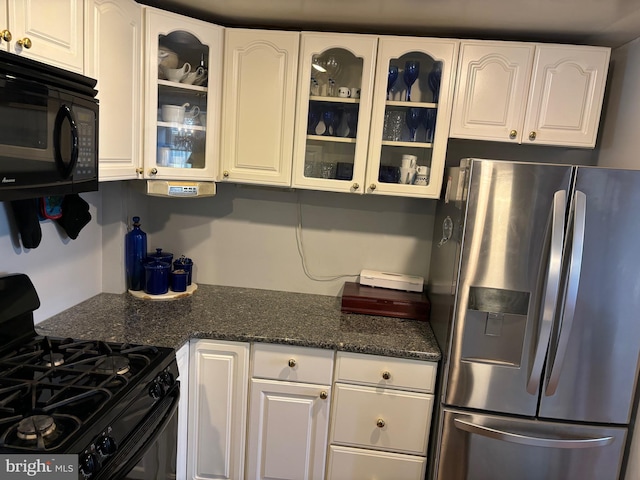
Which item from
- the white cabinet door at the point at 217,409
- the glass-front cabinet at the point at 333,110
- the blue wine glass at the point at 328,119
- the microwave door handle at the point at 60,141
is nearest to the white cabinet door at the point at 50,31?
the microwave door handle at the point at 60,141

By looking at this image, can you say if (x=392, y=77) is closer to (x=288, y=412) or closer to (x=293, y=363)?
(x=293, y=363)

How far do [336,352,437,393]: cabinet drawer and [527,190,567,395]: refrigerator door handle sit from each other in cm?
42

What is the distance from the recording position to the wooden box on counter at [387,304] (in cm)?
223

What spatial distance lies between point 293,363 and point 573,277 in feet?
3.71

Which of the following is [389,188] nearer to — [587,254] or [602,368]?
[587,254]

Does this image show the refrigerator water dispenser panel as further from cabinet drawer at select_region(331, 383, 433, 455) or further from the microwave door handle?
the microwave door handle

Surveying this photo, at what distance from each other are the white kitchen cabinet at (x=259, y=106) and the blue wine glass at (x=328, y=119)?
0.15 metres

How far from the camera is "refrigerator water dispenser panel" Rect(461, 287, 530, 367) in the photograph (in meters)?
1.73

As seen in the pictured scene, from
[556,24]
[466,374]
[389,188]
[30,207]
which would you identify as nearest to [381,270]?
[389,188]

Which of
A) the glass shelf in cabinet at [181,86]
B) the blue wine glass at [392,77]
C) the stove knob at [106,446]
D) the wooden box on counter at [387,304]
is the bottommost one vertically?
the stove knob at [106,446]

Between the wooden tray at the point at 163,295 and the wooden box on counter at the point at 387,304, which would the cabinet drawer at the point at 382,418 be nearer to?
the wooden box on counter at the point at 387,304

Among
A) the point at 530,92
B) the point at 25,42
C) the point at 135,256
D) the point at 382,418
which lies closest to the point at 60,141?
the point at 25,42

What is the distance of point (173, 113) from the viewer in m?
2.06

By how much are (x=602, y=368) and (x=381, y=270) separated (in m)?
1.10
